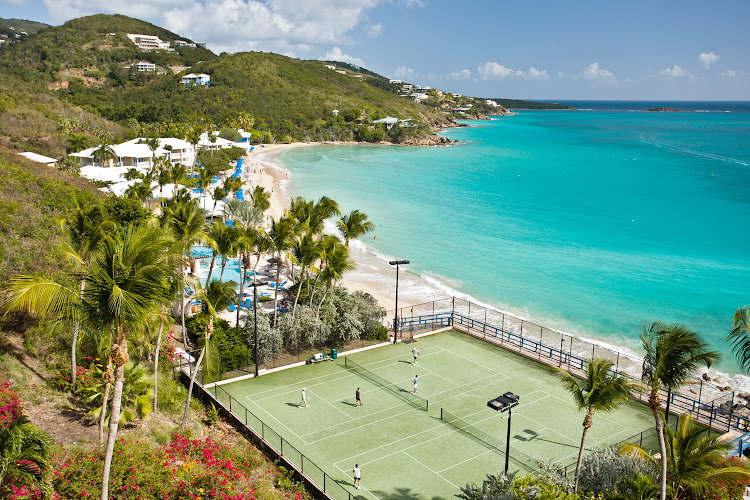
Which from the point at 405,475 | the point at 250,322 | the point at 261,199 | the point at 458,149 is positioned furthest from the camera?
the point at 458,149

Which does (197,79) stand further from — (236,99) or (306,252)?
(306,252)

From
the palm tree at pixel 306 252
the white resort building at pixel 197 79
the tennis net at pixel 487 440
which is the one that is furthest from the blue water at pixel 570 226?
the white resort building at pixel 197 79

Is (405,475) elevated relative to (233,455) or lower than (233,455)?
lower

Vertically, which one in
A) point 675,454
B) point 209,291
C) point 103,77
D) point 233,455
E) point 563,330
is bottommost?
point 563,330

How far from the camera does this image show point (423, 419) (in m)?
24.7

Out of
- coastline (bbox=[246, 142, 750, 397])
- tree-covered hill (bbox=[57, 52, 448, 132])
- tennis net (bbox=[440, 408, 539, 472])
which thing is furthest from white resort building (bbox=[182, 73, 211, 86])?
tennis net (bbox=[440, 408, 539, 472])

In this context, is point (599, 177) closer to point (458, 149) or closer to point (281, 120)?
point (458, 149)

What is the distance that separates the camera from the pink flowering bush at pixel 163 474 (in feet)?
46.9

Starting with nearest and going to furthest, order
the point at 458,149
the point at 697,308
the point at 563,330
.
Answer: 1. the point at 563,330
2. the point at 697,308
3. the point at 458,149

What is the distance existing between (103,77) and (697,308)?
17509 centimetres

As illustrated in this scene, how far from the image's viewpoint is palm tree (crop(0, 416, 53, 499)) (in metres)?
9.74

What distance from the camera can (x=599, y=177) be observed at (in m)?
Result: 114

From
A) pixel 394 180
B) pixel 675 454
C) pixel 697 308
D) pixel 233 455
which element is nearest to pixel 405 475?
pixel 233 455

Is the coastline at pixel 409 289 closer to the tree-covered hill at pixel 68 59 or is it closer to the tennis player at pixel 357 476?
the tennis player at pixel 357 476
